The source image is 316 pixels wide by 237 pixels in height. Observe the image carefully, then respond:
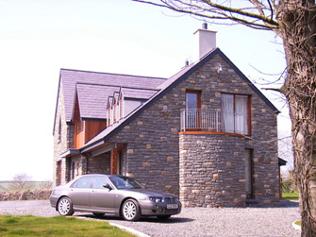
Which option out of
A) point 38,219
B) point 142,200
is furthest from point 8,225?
point 142,200

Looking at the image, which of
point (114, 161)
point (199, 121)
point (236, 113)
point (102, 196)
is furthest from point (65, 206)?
point (236, 113)

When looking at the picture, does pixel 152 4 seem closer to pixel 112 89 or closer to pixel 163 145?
pixel 163 145

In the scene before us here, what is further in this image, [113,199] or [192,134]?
[192,134]

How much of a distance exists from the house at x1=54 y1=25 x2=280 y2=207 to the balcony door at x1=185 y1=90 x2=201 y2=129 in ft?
0.15

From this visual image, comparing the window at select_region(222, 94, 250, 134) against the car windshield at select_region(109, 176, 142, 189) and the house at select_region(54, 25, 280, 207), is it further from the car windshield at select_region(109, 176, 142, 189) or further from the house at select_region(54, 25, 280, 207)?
the car windshield at select_region(109, 176, 142, 189)

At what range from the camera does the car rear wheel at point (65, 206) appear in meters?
14.4

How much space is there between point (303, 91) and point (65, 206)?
37.7ft

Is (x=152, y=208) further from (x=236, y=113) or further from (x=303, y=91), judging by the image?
(x=236, y=113)

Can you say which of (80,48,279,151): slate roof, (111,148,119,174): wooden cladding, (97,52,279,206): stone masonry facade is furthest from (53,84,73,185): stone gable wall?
(97,52,279,206): stone masonry facade

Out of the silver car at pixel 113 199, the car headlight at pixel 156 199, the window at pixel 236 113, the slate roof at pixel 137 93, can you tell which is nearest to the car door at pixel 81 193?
the silver car at pixel 113 199

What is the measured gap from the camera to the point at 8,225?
10.7m

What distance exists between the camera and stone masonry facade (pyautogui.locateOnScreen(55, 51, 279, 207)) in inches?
749

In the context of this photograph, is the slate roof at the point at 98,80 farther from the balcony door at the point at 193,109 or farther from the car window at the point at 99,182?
the car window at the point at 99,182

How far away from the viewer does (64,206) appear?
47.4ft
